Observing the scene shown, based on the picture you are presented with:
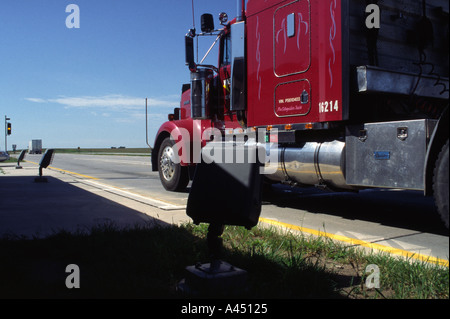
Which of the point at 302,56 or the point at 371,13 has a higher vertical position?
the point at 371,13

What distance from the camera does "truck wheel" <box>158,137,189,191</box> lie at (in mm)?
8945

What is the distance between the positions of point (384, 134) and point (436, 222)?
1.70 meters

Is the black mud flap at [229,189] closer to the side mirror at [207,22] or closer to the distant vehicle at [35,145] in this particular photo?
the side mirror at [207,22]

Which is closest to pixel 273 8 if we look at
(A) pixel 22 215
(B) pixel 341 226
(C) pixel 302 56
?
(C) pixel 302 56

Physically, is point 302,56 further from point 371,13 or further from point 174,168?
point 174,168

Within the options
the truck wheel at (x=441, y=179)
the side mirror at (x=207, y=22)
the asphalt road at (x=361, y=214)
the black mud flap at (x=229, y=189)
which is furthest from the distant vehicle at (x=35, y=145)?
the truck wheel at (x=441, y=179)

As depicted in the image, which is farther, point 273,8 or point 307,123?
point 273,8

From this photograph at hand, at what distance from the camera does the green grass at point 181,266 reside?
279 cm

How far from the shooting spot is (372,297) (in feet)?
9.10

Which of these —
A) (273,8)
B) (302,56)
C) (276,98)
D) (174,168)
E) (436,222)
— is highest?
(273,8)

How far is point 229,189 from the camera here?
8.84 ft

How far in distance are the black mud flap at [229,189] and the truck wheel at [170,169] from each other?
20.1 feet

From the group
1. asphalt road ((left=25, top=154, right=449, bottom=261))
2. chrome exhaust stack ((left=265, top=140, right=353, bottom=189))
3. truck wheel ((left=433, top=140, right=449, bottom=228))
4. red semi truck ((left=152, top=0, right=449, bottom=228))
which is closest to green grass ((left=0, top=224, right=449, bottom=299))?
truck wheel ((left=433, top=140, right=449, bottom=228))

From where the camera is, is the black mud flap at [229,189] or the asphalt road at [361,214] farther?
the asphalt road at [361,214]
